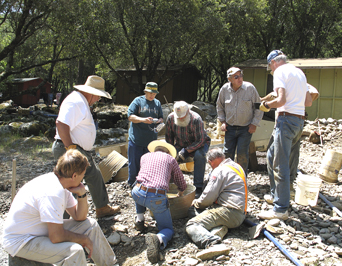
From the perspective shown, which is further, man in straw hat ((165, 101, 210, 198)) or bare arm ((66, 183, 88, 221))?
man in straw hat ((165, 101, 210, 198))

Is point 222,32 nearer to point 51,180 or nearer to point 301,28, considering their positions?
point 301,28

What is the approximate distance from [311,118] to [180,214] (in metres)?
13.0

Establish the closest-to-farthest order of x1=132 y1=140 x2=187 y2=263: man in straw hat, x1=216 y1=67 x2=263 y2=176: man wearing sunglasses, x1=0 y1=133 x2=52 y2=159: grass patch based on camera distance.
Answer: x1=132 y1=140 x2=187 y2=263: man in straw hat < x1=216 y1=67 x2=263 y2=176: man wearing sunglasses < x1=0 y1=133 x2=52 y2=159: grass patch

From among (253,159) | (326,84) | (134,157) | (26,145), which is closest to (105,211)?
(134,157)

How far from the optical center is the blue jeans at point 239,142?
489 centimetres

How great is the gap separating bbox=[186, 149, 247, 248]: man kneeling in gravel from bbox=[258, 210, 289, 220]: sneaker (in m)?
0.46

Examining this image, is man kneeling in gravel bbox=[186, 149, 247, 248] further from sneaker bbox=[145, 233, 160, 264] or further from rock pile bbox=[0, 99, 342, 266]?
sneaker bbox=[145, 233, 160, 264]

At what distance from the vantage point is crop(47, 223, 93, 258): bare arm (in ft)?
8.00

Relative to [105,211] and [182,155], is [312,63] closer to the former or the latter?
[182,155]

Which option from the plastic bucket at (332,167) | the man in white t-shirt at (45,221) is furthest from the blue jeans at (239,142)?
the man in white t-shirt at (45,221)

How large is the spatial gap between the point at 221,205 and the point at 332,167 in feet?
10.3

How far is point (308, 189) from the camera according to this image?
4262 mm

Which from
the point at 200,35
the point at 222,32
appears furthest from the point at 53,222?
the point at 222,32

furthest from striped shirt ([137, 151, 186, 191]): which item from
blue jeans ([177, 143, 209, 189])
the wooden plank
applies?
the wooden plank
